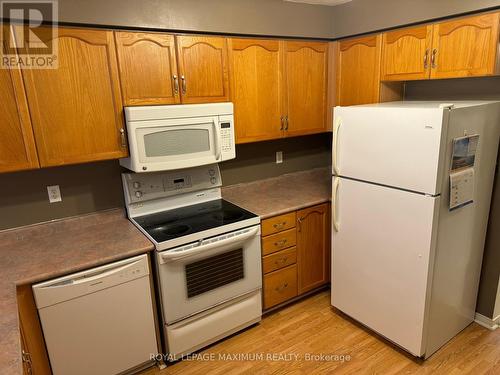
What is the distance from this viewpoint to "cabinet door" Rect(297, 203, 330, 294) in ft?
8.59

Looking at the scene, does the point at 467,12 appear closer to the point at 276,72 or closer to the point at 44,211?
the point at 276,72

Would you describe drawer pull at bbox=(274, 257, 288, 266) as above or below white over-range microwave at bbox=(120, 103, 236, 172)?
below

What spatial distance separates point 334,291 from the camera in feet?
8.57

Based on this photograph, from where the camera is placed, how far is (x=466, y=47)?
2049 mm

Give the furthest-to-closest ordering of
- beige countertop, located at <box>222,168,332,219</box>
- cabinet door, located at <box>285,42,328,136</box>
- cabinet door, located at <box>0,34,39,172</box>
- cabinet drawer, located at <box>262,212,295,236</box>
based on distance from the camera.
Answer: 1. cabinet door, located at <box>285,42,328,136</box>
2. beige countertop, located at <box>222,168,332,219</box>
3. cabinet drawer, located at <box>262,212,295,236</box>
4. cabinet door, located at <box>0,34,39,172</box>

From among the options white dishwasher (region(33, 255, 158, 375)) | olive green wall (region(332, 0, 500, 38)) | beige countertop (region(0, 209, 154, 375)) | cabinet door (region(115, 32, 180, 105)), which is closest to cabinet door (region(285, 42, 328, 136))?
olive green wall (region(332, 0, 500, 38))

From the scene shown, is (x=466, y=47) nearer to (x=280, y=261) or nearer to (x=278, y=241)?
(x=278, y=241)

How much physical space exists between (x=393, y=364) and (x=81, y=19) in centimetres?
269

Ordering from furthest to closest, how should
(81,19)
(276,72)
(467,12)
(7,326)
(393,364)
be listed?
(276,72) < (393,364) < (467,12) < (81,19) < (7,326)

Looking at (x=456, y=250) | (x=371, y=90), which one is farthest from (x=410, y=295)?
(x=371, y=90)

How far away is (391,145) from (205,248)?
1226 millimetres

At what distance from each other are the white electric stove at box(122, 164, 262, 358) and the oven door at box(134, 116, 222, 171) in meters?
0.28

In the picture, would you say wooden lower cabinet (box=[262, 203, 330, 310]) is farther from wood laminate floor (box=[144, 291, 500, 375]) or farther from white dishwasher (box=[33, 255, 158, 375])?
white dishwasher (box=[33, 255, 158, 375])

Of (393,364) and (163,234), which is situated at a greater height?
(163,234)
